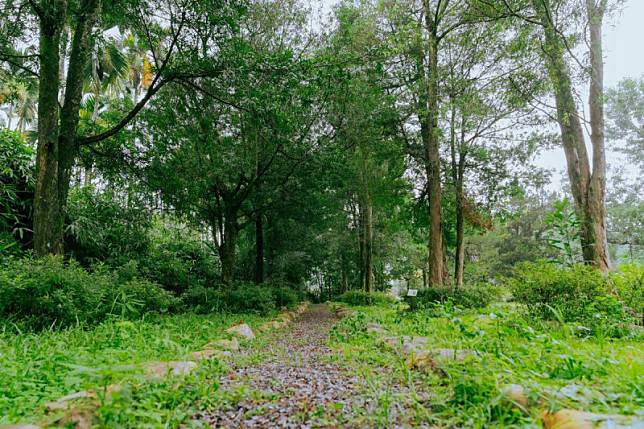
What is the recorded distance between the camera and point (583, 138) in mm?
6160

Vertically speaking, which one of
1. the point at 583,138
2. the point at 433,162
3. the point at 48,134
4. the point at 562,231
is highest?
the point at 433,162

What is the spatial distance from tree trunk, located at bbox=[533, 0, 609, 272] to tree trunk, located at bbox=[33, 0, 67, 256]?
282 inches

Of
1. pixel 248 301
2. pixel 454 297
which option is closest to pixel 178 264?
pixel 248 301

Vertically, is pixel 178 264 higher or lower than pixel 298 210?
lower

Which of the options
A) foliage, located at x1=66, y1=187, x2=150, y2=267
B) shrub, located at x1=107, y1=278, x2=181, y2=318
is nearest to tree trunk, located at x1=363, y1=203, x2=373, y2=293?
foliage, located at x1=66, y1=187, x2=150, y2=267

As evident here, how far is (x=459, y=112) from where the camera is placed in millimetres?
8297

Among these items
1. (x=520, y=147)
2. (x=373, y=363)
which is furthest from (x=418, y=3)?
(x=373, y=363)

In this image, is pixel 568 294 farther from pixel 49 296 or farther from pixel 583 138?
pixel 49 296

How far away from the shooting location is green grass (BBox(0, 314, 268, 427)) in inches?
53.9

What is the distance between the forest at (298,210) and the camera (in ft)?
5.63

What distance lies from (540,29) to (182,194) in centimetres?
761

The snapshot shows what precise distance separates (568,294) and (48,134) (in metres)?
6.90

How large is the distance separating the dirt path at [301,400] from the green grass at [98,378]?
0.63ft

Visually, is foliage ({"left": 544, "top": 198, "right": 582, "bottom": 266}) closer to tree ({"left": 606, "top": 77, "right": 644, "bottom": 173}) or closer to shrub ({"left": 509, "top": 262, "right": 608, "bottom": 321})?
shrub ({"left": 509, "top": 262, "right": 608, "bottom": 321})
